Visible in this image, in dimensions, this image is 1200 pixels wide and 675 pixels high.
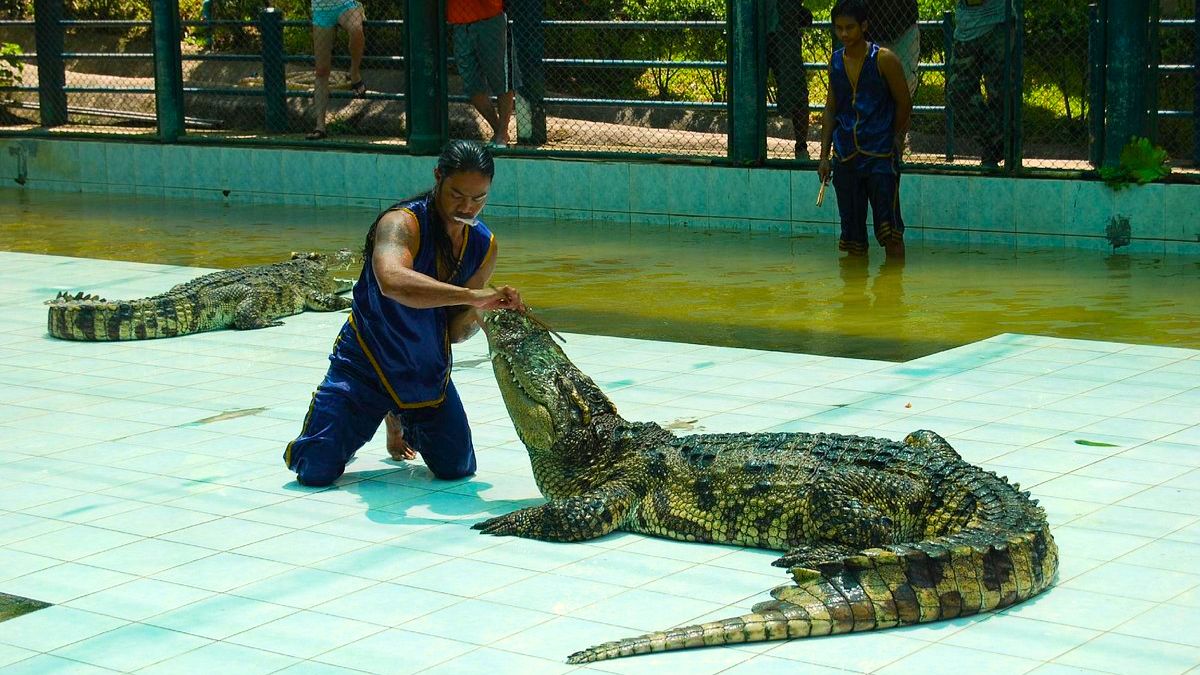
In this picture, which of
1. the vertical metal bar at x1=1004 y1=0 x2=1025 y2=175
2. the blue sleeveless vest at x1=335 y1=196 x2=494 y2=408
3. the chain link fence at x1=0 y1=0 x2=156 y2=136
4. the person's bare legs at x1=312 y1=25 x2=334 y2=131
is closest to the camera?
the blue sleeveless vest at x1=335 y1=196 x2=494 y2=408

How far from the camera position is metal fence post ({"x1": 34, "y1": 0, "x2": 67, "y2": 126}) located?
16295 mm

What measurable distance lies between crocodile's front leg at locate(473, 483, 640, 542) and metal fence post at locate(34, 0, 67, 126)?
13.2 m

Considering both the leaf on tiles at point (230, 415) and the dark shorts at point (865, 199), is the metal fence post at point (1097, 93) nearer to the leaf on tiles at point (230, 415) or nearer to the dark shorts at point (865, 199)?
the dark shorts at point (865, 199)

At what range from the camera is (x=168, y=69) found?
1440 cm

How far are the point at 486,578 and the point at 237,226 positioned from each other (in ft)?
29.1

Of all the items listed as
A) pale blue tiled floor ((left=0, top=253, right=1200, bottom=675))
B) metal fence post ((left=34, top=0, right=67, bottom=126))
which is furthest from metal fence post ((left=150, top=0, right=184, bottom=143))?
pale blue tiled floor ((left=0, top=253, right=1200, bottom=675))

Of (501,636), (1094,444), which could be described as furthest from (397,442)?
(1094,444)

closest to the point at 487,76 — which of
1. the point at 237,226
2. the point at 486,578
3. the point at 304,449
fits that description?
the point at 237,226

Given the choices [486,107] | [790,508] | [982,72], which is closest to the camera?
[790,508]

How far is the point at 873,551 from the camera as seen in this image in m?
3.72

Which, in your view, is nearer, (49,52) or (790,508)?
(790,508)

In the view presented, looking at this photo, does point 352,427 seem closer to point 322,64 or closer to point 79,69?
point 322,64

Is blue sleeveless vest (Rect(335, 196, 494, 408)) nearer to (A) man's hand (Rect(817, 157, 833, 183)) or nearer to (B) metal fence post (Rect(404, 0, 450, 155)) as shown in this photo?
(A) man's hand (Rect(817, 157, 833, 183))

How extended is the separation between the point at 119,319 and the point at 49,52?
31.7 feet
